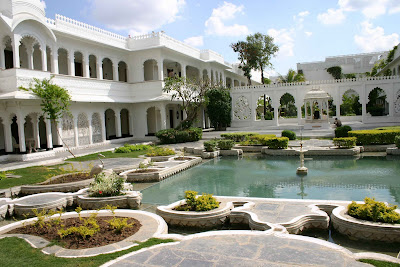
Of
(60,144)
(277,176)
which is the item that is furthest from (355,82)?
(60,144)

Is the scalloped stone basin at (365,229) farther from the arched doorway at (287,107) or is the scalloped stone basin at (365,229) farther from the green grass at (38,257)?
the arched doorway at (287,107)

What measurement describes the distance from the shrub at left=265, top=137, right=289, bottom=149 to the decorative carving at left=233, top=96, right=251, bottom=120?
13.1m

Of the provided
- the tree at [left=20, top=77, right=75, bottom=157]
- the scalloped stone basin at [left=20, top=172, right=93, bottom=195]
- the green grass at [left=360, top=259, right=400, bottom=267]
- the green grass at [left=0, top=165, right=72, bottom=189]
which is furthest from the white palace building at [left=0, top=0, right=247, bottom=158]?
the green grass at [left=360, top=259, right=400, bottom=267]

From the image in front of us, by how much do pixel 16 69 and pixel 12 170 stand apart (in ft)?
16.7

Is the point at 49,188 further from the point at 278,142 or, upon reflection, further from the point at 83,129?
the point at 83,129

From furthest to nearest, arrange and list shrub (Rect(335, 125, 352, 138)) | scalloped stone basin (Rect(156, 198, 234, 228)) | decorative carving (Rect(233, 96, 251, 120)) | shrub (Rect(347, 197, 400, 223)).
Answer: decorative carving (Rect(233, 96, 251, 120))
shrub (Rect(335, 125, 352, 138))
scalloped stone basin (Rect(156, 198, 234, 228))
shrub (Rect(347, 197, 400, 223))

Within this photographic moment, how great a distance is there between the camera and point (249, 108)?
29.5 meters

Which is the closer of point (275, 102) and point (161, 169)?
point (161, 169)

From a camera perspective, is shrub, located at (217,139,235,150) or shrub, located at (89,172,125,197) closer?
shrub, located at (89,172,125,197)

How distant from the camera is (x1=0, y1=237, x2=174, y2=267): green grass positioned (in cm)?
459

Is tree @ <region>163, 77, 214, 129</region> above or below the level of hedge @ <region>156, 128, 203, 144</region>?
above

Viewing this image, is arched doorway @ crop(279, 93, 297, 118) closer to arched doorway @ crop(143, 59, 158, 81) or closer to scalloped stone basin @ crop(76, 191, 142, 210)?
arched doorway @ crop(143, 59, 158, 81)

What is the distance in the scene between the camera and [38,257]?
15.8ft

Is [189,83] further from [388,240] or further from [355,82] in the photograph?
[388,240]
